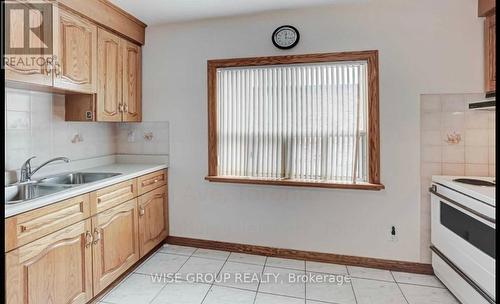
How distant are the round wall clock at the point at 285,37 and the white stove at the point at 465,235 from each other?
5.24 feet

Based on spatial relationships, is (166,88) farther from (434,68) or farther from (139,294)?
(434,68)

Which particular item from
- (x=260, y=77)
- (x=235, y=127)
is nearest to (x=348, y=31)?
(x=260, y=77)

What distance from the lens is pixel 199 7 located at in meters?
2.48

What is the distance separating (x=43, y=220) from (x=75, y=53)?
1.25 meters

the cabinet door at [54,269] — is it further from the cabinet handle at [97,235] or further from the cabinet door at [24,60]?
the cabinet door at [24,60]

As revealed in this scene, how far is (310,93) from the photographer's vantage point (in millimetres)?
2537

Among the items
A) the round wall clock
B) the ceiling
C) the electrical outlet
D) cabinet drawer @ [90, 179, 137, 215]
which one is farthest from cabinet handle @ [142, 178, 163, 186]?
the electrical outlet

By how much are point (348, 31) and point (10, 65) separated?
2376mm

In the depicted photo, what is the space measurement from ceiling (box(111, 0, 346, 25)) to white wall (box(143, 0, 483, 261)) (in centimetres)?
10

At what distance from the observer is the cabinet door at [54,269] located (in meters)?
1.39

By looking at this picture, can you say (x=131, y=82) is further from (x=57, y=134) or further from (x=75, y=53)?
(x=57, y=134)

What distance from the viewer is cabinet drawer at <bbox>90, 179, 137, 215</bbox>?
1.92 m

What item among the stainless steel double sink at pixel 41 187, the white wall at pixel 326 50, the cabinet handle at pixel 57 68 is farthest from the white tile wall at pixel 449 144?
the cabinet handle at pixel 57 68

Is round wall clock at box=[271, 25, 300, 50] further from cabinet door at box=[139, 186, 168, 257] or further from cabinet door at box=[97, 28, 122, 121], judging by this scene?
cabinet door at box=[139, 186, 168, 257]
